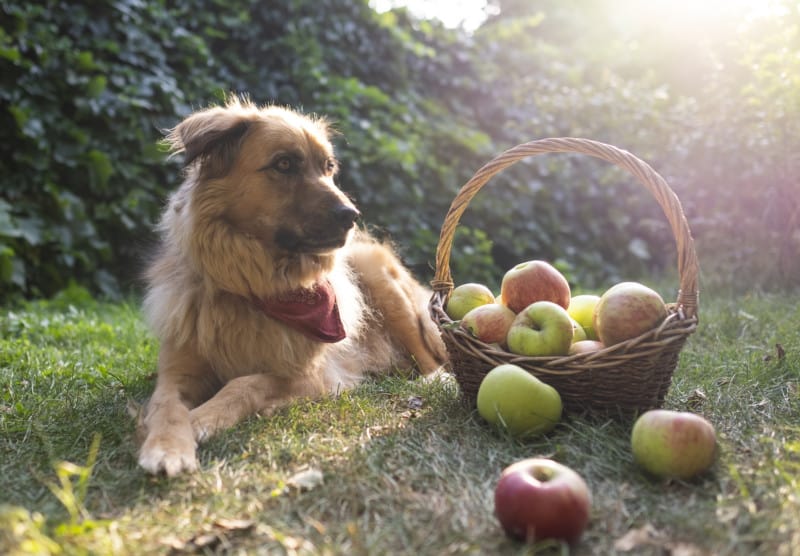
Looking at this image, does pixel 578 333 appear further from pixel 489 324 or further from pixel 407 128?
pixel 407 128

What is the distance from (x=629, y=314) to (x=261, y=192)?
5.32 feet

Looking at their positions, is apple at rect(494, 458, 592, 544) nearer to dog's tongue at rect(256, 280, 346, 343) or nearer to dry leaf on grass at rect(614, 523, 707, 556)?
dry leaf on grass at rect(614, 523, 707, 556)

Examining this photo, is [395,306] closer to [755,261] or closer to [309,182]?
[309,182]

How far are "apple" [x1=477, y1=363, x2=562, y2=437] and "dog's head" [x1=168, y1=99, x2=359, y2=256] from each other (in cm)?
104

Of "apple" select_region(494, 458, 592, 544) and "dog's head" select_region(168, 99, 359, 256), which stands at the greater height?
"dog's head" select_region(168, 99, 359, 256)

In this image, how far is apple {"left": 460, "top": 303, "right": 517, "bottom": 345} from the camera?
2568 millimetres

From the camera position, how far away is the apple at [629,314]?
7.59 ft

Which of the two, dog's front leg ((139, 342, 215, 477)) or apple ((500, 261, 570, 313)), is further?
apple ((500, 261, 570, 313))

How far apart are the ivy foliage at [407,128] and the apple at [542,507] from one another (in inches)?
110

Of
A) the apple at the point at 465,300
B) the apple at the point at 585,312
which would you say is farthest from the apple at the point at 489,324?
the apple at the point at 585,312

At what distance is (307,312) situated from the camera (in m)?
2.93

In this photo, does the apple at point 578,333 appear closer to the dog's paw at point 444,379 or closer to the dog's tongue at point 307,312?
the dog's paw at point 444,379

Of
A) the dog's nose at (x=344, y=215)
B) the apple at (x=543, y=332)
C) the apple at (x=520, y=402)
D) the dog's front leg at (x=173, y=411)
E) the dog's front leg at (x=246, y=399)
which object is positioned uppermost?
the dog's nose at (x=344, y=215)

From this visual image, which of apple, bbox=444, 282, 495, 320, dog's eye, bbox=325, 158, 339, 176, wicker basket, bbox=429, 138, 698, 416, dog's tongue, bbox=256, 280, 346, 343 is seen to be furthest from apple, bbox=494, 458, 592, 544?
dog's eye, bbox=325, 158, 339, 176
